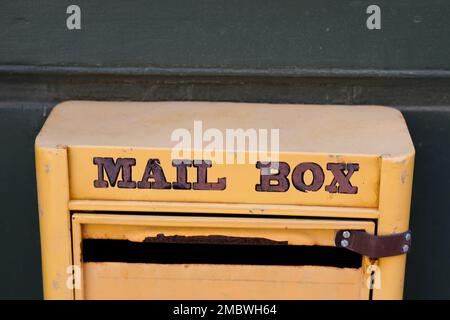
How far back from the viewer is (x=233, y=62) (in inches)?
86.3

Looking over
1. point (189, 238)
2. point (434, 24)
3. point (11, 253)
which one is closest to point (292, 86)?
point (434, 24)

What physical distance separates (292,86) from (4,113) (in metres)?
0.90

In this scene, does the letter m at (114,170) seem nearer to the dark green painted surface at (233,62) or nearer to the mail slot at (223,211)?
the mail slot at (223,211)

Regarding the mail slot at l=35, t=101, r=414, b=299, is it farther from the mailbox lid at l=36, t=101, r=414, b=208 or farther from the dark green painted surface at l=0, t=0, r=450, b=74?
the dark green painted surface at l=0, t=0, r=450, b=74

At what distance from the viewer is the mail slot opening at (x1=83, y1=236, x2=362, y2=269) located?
183cm

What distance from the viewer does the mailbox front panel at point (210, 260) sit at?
1814 millimetres

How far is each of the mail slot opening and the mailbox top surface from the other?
0.25 metres

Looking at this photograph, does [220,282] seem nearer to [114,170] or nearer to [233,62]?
[114,170]

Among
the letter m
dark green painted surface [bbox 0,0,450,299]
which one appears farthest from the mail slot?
dark green painted surface [bbox 0,0,450,299]

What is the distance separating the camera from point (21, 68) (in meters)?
2.21

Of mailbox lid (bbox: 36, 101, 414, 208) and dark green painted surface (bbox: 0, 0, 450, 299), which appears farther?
dark green painted surface (bbox: 0, 0, 450, 299)

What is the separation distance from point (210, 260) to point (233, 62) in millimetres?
651

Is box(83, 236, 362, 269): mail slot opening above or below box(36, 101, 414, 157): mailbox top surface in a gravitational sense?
below

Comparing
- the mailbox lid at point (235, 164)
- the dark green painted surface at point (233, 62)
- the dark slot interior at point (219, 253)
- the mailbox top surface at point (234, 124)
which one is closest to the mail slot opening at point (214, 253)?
the dark slot interior at point (219, 253)
